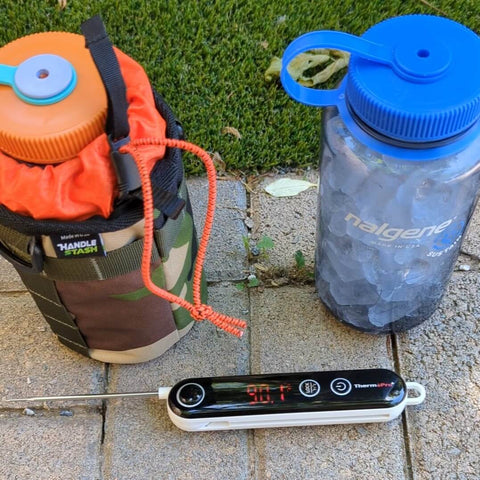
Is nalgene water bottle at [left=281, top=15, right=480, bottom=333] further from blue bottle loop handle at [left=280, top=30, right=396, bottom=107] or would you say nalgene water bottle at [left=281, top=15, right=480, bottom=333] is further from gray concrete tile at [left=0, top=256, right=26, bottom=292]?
gray concrete tile at [left=0, top=256, right=26, bottom=292]

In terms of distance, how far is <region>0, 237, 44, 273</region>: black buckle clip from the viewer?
1.09 m

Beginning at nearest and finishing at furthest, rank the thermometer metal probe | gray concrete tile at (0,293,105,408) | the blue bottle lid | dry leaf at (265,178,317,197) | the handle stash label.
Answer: the blue bottle lid → the handle stash label → the thermometer metal probe → gray concrete tile at (0,293,105,408) → dry leaf at (265,178,317,197)

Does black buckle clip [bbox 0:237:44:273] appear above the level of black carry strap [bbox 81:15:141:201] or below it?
below

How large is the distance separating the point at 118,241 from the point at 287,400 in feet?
1.46

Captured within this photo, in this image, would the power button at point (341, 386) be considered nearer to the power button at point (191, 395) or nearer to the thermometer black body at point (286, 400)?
the thermometer black body at point (286, 400)

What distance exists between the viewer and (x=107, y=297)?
4.00ft

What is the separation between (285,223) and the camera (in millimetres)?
1619

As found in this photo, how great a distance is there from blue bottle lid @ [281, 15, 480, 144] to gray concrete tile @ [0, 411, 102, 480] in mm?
819

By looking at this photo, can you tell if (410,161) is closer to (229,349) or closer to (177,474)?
(229,349)

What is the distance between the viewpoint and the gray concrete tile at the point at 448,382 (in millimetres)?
1302

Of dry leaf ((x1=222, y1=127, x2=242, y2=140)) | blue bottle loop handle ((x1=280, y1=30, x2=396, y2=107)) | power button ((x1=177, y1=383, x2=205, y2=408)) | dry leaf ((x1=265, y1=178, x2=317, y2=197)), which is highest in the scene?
blue bottle loop handle ((x1=280, y1=30, x2=396, y2=107))

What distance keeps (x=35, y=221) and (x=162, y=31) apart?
1002mm

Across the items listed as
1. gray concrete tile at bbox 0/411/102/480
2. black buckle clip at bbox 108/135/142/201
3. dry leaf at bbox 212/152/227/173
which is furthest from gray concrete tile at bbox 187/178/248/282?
black buckle clip at bbox 108/135/142/201

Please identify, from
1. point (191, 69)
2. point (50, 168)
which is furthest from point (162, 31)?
point (50, 168)
